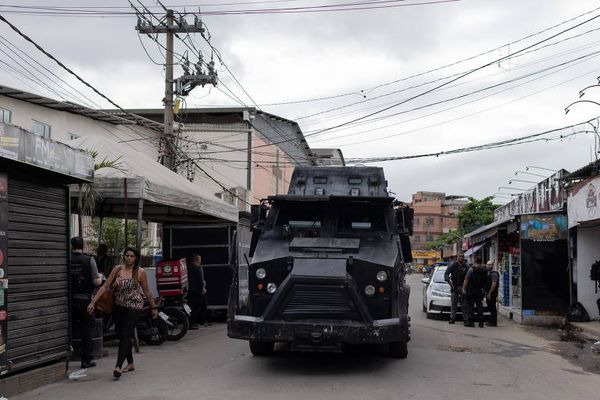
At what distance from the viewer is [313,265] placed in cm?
870

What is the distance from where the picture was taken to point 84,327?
9281 mm

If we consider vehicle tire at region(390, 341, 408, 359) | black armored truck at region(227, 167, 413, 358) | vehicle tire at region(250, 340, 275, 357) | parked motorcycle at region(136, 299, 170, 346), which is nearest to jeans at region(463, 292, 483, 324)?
vehicle tire at region(390, 341, 408, 359)

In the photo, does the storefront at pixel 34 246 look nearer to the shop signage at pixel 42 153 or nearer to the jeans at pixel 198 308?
the shop signage at pixel 42 153

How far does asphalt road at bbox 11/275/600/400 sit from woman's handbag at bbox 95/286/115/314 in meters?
0.92

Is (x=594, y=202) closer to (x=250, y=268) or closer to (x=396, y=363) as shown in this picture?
(x=396, y=363)

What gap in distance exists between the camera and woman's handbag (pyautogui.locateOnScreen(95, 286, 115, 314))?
8711mm

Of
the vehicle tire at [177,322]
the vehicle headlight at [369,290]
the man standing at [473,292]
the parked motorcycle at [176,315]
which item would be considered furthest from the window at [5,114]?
the vehicle headlight at [369,290]

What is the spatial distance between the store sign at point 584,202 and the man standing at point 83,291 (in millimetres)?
10685

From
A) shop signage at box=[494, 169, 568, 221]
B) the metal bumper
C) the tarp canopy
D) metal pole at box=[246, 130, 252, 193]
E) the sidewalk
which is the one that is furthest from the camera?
metal pole at box=[246, 130, 252, 193]

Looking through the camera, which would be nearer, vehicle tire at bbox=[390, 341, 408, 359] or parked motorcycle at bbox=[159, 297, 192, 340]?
vehicle tire at bbox=[390, 341, 408, 359]

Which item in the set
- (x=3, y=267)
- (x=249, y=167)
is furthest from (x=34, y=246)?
(x=249, y=167)

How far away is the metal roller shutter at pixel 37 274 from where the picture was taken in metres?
7.62

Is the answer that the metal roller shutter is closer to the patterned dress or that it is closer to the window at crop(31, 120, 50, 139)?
the patterned dress

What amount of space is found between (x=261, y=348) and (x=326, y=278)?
2410 mm
